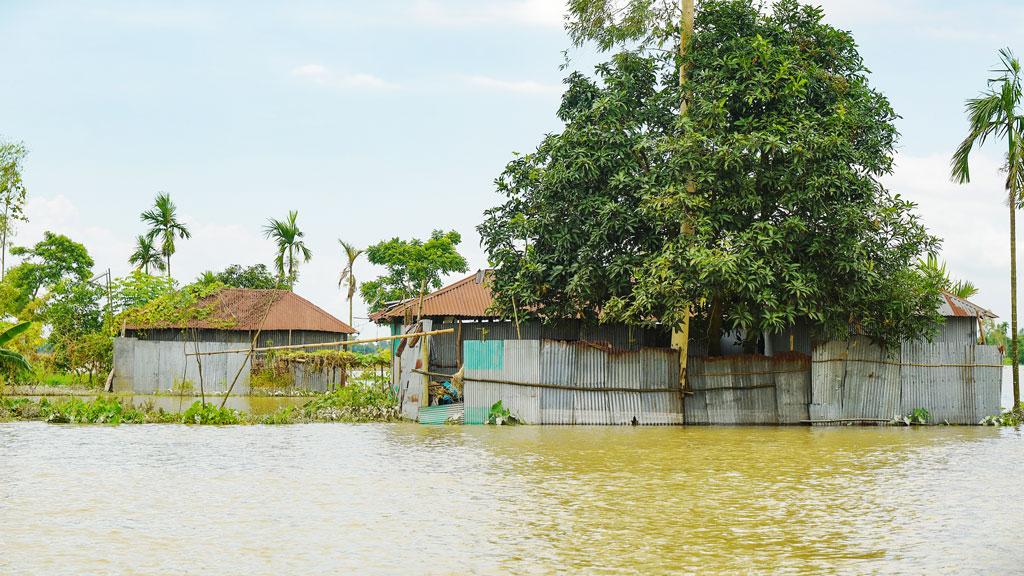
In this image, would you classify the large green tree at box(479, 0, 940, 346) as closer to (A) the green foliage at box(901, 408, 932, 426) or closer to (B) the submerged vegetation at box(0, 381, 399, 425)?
(A) the green foliage at box(901, 408, 932, 426)

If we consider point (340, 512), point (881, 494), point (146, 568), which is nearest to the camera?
point (146, 568)

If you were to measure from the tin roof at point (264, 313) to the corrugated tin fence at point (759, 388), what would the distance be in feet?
62.1

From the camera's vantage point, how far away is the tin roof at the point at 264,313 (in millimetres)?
32625

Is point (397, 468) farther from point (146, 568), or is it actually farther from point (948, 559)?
point (948, 559)

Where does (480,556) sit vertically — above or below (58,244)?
below

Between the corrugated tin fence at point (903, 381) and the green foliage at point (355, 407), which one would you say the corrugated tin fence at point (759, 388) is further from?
the green foliage at point (355, 407)

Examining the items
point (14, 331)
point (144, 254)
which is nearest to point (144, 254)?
point (144, 254)

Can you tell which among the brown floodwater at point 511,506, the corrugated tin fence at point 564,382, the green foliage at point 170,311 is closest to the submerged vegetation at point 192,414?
the corrugated tin fence at point 564,382

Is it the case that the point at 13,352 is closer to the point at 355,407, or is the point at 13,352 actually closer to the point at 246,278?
the point at 355,407

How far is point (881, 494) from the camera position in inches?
368

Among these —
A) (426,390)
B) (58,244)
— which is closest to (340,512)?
(426,390)

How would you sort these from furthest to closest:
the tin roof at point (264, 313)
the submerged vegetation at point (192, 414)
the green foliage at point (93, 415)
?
1. the tin roof at point (264, 313)
2. the submerged vegetation at point (192, 414)
3. the green foliage at point (93, 415)

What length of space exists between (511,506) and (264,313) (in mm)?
26622

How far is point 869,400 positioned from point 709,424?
10.0ft
